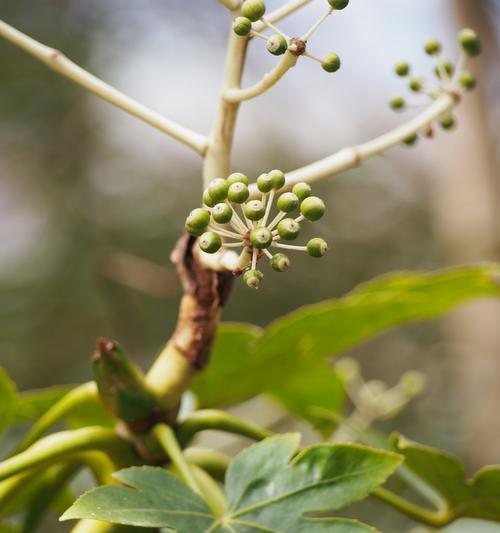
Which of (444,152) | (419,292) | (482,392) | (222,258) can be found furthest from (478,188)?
(222,258)

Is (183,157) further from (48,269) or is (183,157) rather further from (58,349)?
(58,349)

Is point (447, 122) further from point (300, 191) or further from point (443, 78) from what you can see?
point (300, 191)

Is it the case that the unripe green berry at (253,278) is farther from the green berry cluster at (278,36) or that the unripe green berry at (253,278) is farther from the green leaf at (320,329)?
the green leaf at (320,329)

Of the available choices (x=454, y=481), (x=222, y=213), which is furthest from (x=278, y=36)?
(x=454, y=481)

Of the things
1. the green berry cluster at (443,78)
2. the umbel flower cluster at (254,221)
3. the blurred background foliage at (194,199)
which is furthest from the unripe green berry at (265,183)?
the blurred background foliage at (194,199)

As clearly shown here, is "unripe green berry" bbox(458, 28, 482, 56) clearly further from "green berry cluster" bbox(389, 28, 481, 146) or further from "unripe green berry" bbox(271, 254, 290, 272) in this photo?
"unripe green berry" bbox(271, 254, 290, 272)

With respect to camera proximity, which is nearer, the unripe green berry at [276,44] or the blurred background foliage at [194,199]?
the unripe green berry at [276,44]
